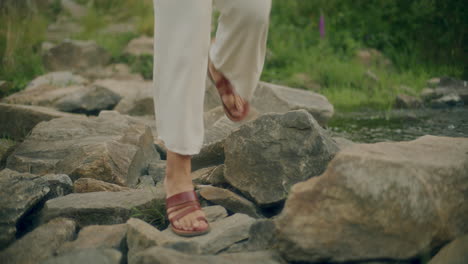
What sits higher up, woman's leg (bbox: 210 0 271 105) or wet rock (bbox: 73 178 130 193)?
woman's leg (bbox: 210 0 271 105)

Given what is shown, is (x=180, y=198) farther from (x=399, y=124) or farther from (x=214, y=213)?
(x=399, y=124)

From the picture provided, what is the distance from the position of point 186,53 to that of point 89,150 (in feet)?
3.47

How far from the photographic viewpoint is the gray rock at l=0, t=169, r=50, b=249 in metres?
1.89

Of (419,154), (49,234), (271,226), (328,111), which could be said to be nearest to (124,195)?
(49,234)

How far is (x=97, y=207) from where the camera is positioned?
2041 mm

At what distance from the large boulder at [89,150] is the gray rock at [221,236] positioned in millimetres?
745

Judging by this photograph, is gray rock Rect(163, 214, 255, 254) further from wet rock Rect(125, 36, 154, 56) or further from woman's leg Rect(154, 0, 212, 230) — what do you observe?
wet rock Rect(125, 36, 154, 56)

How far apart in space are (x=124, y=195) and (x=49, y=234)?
39cm

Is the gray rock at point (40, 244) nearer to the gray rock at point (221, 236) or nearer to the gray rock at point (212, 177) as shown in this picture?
the gray rock at point (221, 236)

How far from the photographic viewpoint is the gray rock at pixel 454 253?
61.4 inches

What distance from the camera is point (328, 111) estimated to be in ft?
11.4

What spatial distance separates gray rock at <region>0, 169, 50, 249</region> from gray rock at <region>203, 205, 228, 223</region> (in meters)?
0.72

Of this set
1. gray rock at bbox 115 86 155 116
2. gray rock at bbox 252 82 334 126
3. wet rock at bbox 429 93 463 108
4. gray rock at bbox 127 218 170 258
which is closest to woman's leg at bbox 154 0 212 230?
gray rock at bbox 127 218 170 258

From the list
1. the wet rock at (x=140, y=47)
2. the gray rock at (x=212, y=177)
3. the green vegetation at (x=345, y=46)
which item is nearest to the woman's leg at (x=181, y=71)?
the gray rock at (x=212, y=177)
